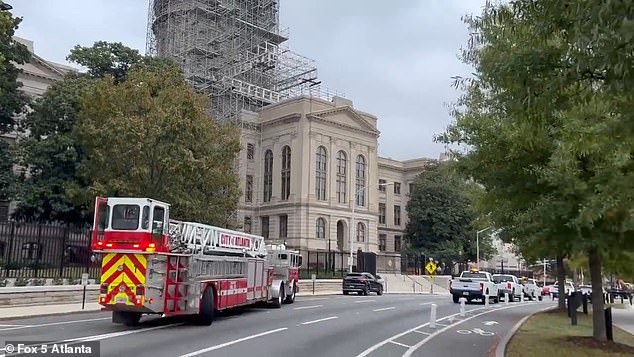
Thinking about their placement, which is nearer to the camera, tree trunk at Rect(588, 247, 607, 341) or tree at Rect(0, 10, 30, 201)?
tree trunk at Rect(588, 247, 607, 341)

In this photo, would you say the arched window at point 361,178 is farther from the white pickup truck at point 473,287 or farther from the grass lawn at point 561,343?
the grass lawn at point 561,343

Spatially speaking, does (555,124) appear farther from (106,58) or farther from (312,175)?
(312,175)

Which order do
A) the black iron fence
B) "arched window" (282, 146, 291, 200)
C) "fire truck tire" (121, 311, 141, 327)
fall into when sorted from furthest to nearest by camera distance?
1. "arched window" (282, 146, 291, 200)
2. the black iron fence
3. "fire truck tire" (121, 311, 141, 327)

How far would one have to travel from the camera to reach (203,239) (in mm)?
18672

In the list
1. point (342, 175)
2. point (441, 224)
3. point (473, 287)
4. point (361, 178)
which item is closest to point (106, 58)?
point (473, 287)

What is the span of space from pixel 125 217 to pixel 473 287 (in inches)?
943

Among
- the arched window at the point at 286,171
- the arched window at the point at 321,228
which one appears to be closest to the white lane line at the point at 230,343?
the arched window at the point at 321,228

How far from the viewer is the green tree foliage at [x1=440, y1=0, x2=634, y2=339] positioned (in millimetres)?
6039

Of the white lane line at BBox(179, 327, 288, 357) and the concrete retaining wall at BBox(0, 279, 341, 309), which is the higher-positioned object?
the concrete retaining wall at BBox(0, 279, 341, 309)

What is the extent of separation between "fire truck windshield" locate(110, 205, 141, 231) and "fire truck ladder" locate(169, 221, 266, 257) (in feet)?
3.71

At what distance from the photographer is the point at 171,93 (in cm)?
3169

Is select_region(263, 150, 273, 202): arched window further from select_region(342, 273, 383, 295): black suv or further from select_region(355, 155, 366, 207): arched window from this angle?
select_region(342, 273, 383, 295): black suv

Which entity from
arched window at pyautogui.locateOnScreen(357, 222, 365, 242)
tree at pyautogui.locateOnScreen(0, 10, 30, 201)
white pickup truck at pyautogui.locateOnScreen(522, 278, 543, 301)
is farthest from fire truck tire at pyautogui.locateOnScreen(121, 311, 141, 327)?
arched window at pyautogui.locateOnScreen(357, 222, 365, 242)

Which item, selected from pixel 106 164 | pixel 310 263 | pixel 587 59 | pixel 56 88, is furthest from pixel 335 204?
pixel 587 59
